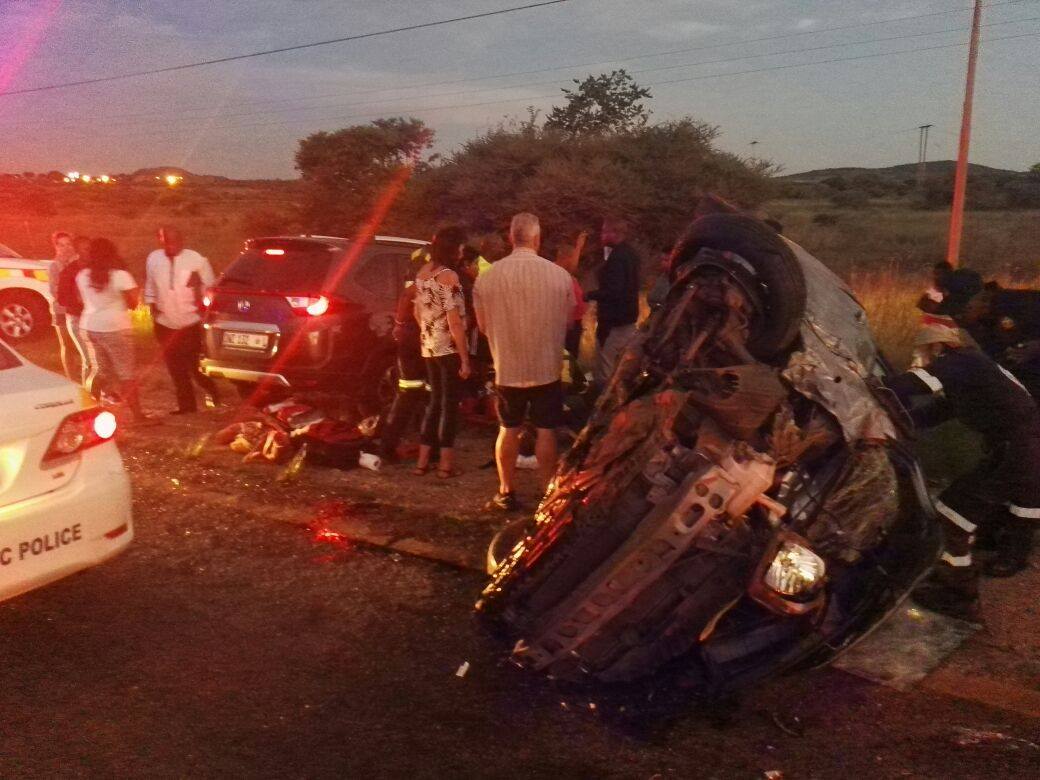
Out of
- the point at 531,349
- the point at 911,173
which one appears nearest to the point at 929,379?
the point at 531,349

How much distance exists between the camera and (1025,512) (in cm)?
476

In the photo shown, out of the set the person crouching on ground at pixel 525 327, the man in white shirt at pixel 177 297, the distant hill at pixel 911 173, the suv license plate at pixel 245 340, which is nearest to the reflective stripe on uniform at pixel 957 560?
the person crouching on ground at pixel 525 327

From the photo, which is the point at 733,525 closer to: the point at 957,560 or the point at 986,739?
the point at 986,739

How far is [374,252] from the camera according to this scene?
848cm

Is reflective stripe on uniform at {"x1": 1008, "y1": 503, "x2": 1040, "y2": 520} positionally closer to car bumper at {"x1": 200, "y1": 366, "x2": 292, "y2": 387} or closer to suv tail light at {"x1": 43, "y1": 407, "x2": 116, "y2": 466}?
suv tail light at {"x1": 43, "y1": 407, "x2": 116, "y2": 466}

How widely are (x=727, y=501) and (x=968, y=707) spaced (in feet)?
4.98

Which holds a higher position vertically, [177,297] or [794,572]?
[177,297]

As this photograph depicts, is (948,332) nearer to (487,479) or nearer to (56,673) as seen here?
(487,479)

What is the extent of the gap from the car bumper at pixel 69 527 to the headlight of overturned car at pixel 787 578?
9.62ft

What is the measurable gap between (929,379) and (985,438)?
55 centimetres

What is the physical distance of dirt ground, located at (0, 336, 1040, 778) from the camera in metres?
3.49

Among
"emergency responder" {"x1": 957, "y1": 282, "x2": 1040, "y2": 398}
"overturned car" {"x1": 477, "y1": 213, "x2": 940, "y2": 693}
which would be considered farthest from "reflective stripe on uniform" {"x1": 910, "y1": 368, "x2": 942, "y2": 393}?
"emergency responder" {"x1": 957, "y1": 282, "x2": 1040, "y2": 398}

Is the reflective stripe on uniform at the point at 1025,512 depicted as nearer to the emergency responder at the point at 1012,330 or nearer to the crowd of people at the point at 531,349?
the crowd of people at the point at 531,349

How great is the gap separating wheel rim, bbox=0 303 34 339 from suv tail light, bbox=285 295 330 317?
858cm
